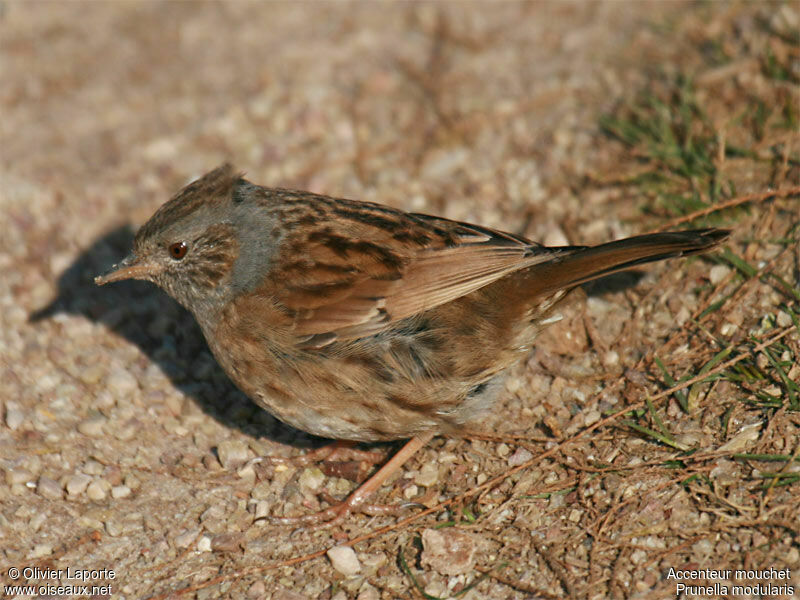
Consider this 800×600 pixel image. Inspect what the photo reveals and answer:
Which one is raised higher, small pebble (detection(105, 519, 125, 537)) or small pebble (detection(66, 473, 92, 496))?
small pebble (detection(66, 473, 92, 496))

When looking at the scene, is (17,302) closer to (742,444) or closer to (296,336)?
(296,336)

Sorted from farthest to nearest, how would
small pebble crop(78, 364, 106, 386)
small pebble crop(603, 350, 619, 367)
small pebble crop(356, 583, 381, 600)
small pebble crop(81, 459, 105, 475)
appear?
small pebble crop(78, 364, 106, 386) < small pebble crop(603, 350, 619, 367) < small pebble crop(81, 459, 105, 475) < small pebble crop(356, 583, 381, 600)

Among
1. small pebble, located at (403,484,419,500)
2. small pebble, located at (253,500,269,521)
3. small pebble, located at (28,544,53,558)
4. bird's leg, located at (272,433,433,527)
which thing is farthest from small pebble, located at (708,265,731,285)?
small pebble, located at (28,544,53,558)

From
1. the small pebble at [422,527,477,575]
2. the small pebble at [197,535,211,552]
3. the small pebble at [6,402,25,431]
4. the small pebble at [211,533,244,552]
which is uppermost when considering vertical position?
the small pebble at [6,402,25,431]

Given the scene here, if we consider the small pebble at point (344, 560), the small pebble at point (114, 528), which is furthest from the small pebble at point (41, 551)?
the small pebble at point (344, 560)

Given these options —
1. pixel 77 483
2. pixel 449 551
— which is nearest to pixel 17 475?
pixel 77 483

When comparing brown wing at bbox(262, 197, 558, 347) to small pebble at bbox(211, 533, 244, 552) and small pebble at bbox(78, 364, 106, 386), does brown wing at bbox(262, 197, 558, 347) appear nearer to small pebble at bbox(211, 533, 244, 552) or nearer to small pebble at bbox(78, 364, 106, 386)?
small pebble at bbox(211, 533, 244, 552)
